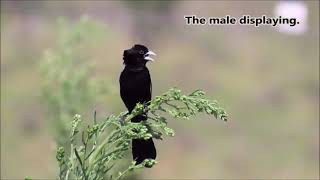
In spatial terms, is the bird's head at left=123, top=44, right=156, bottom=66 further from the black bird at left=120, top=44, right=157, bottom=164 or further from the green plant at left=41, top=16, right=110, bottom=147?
the green plant at left=41, top=16, right=110, bottom=147

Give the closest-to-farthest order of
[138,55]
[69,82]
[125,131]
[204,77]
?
[125,131]
[138,55]
[69,82]
[204,77]

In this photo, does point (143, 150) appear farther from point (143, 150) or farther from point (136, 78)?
point (136, 78)

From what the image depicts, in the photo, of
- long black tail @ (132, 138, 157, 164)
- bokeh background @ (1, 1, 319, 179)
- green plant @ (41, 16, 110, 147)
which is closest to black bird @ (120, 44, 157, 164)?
long black tail @ (132, 138, 157, 164)

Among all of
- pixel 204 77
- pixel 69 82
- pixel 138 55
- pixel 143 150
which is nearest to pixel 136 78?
pixel 138 55

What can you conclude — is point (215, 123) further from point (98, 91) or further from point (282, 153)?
point (98, 91)

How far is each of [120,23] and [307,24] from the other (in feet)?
29.5

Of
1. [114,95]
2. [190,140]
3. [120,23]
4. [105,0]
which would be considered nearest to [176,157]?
[190,140]

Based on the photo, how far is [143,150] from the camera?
12.3ft

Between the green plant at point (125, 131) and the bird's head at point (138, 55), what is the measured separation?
1.50ft

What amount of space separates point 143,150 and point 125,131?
19cm

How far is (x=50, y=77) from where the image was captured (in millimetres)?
7945

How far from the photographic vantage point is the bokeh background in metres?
24.0

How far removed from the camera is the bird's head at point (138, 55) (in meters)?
4.15

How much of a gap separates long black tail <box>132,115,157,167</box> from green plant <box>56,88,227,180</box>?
0.08 metres
